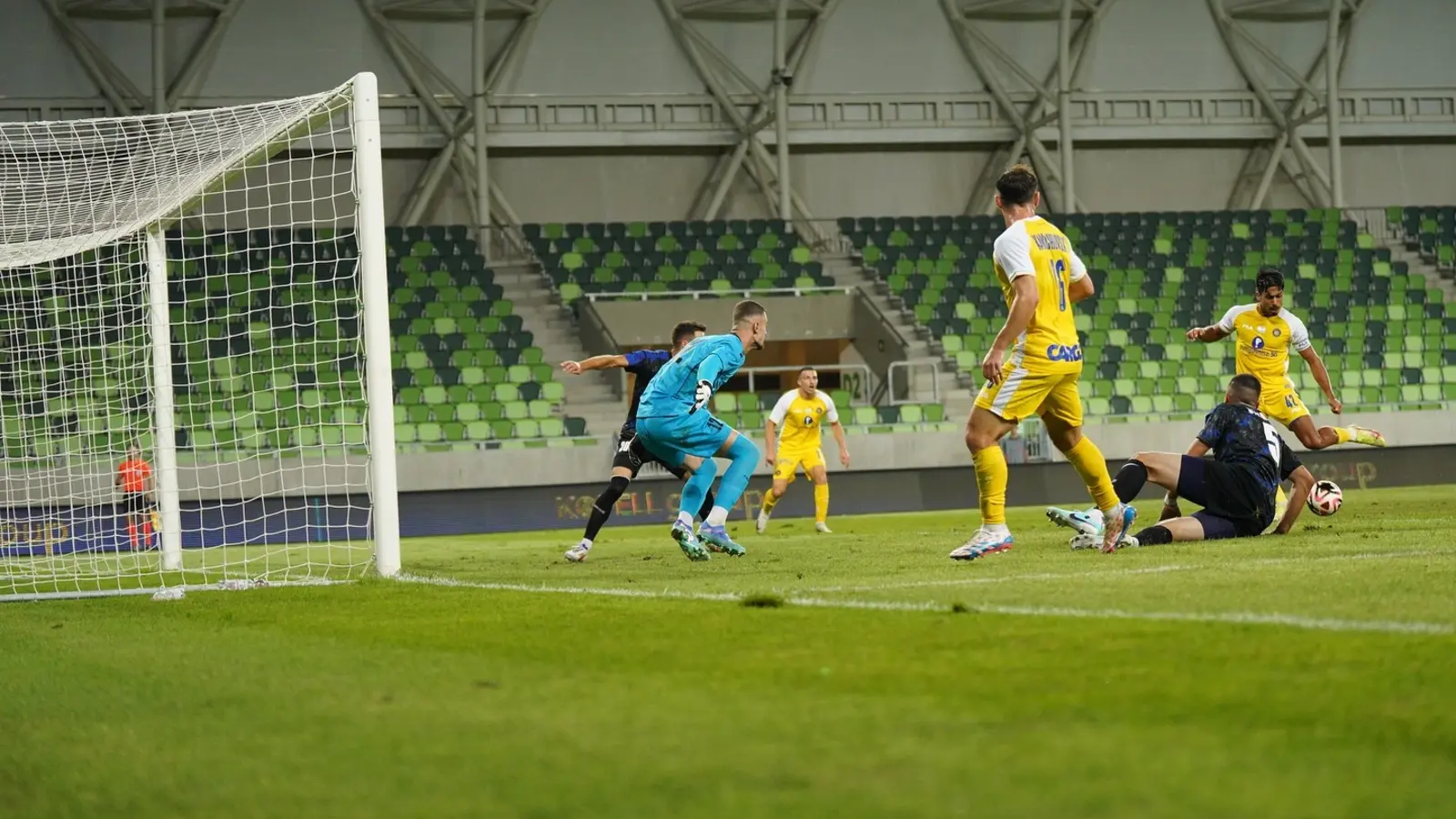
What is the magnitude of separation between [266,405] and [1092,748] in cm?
2099

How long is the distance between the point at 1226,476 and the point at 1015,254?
7.29 feet

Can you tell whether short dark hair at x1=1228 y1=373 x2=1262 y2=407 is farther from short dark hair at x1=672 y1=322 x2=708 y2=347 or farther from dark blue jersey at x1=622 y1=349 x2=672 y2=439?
dark blue jersey at x1=622 y1=349 x2=672 y2=439

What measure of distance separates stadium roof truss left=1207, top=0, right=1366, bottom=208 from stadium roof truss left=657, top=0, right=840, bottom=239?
8813 millimetres

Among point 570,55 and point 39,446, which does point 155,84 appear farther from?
point 39,446

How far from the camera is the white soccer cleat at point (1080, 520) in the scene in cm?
930

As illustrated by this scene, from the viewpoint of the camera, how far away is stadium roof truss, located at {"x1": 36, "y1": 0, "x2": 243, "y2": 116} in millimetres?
29875

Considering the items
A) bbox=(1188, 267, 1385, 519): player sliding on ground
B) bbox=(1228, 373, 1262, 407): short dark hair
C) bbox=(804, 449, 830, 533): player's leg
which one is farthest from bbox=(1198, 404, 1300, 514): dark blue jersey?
bbox=(804, 449, 830, 533): player's leg

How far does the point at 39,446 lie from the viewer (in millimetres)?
21328

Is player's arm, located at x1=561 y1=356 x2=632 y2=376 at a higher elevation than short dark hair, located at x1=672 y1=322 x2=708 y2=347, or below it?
below

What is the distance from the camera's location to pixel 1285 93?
115ft

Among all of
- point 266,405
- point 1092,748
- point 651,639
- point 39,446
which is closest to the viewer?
point 1092,748

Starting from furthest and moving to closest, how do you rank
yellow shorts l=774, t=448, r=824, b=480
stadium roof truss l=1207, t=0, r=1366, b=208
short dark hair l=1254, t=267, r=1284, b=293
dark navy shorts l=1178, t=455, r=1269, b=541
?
stadium roof truss l=1207, t=0, r=1366, b=208 < yellow shorts l=774, t=448, r=824, b=480 < short dark hair l=1254, t=267, r=1284, b=293 < dark navy shorts l=1178, t=455, r=1269, b=541

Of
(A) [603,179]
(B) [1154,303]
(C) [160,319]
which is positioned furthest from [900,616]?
(A) [603,179]

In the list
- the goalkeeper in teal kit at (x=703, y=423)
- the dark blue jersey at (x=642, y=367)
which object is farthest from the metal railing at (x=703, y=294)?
the goalkeeper in teal kit at (x=703, y=423)
